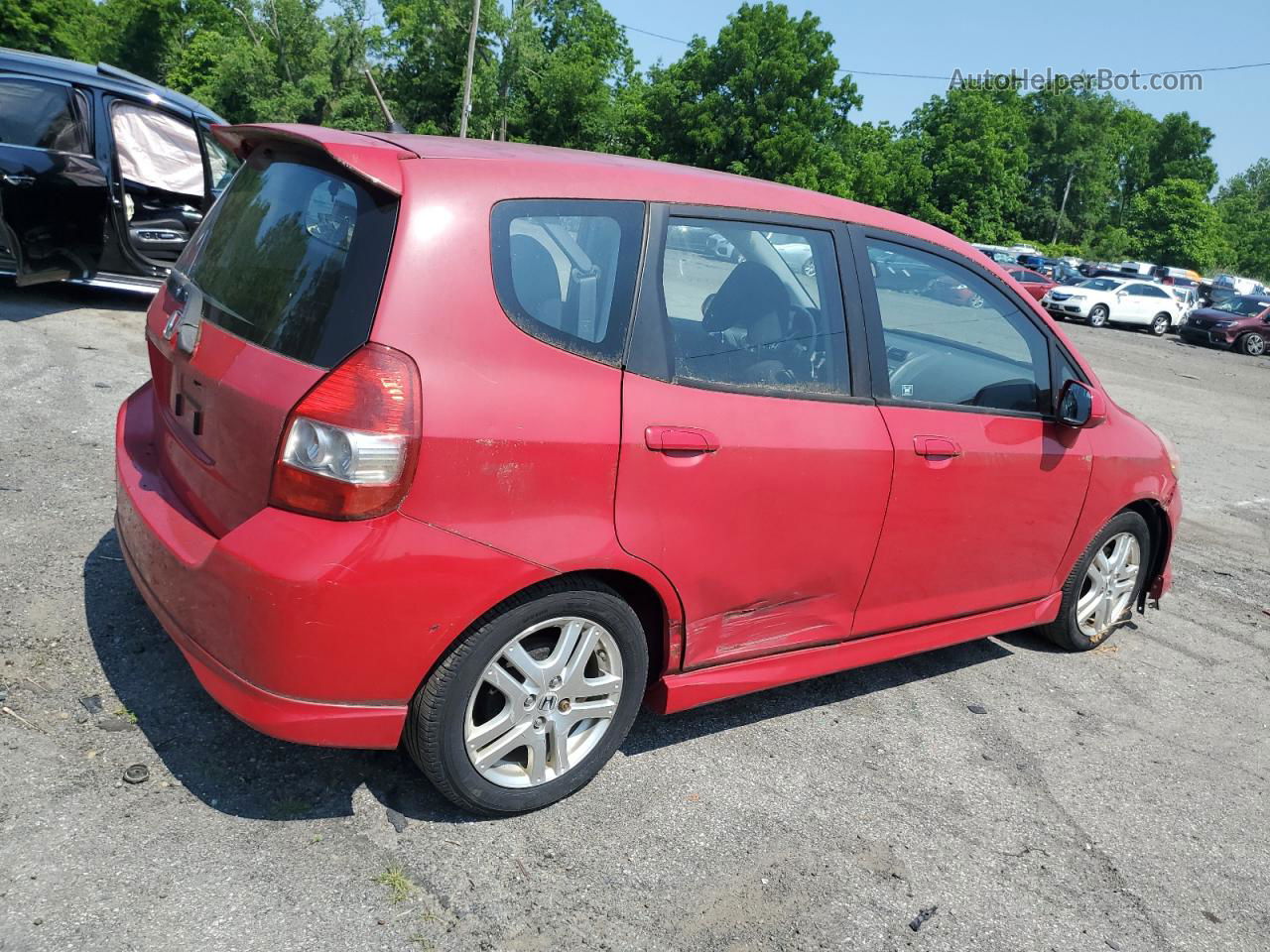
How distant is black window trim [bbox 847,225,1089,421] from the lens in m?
3.51

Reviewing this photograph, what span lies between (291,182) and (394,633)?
131cm

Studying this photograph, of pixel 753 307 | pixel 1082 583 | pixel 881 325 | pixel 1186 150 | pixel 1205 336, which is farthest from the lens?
pixel 1186 150

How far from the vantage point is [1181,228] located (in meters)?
80.3

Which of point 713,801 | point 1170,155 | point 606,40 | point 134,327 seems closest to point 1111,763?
point 713,801

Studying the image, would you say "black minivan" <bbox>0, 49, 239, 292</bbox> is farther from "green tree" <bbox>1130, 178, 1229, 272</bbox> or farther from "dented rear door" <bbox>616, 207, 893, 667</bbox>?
"green tree" <bbox>1130, 178, 1229, 272</bbox>

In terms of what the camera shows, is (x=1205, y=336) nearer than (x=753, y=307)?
No

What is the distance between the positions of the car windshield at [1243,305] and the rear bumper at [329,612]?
32.5 m

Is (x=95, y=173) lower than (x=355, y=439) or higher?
higher

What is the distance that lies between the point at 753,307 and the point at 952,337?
3.57ft

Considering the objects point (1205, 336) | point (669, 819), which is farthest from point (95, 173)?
point (1205, 336)

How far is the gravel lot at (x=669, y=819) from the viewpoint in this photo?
255cm

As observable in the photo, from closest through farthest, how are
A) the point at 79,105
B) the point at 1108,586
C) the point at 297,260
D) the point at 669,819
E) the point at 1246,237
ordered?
1. the point at 297,260
2. the point at 669,819
3. the point at 1108,586
4. the point at 79,105
5. the point at 1246,237

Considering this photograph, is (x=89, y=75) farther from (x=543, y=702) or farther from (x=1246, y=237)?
(x=1246, y=237)

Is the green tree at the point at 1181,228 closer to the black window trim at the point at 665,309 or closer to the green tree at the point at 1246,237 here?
the green tree at the point at 1246,237
